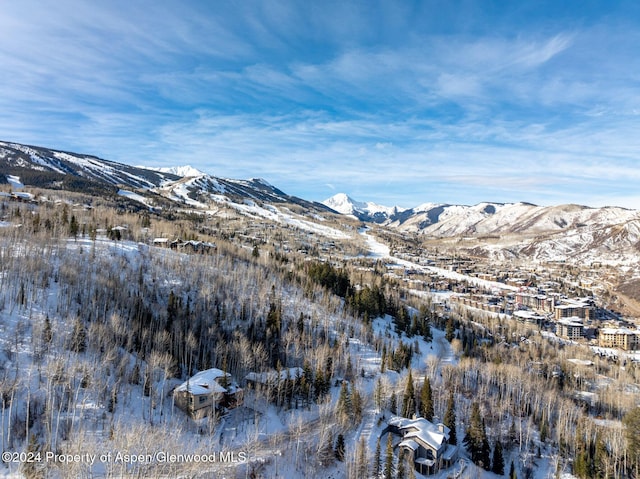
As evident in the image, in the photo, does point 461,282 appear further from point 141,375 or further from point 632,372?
point 141,375

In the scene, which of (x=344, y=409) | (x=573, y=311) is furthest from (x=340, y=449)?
(x=573, y=311)

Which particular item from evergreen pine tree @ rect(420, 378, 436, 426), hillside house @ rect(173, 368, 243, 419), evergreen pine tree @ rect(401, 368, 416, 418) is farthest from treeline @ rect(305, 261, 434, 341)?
hillside house @ rect(173, 368, 243, 419)

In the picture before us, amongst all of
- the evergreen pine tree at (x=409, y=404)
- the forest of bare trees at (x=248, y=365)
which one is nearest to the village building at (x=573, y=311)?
the forest of bare trees at (x=248, y=365)

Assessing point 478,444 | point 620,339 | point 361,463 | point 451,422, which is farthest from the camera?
point 620,339

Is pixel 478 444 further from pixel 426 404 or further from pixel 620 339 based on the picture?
pixel 620 339

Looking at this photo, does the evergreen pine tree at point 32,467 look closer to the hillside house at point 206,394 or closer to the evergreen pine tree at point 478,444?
the hillside house at point 206,394

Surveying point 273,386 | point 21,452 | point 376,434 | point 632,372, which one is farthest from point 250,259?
point 632,372

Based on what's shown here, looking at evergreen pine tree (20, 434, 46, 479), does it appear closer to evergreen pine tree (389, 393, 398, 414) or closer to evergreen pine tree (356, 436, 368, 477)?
evergreen pine tree (356, 436, 368, 477)
